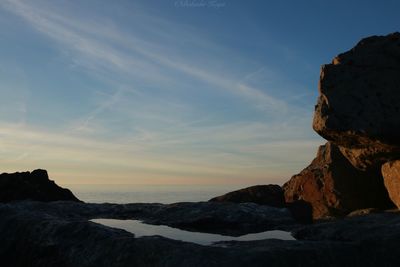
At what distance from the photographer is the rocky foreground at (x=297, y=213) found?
255 inches

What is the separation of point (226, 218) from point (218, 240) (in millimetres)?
2137

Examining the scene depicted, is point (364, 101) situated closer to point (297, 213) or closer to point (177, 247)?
point (297, 213)

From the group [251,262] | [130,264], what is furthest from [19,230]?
[251,262]

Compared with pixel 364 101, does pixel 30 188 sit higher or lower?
lower

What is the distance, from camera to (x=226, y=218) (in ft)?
33.1

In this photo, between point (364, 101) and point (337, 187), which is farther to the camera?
point (337, 187)

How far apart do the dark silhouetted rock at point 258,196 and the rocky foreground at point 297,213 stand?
1.6 inches

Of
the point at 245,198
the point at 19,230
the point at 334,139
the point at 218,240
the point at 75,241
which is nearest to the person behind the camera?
the point at 75,241

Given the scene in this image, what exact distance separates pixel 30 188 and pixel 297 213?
8.94 meters

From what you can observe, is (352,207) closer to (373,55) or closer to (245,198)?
(245,198)

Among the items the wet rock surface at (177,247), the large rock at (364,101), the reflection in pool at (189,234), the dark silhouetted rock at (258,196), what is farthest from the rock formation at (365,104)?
the reflection in pool at (189,234)

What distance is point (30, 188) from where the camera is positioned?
15477 millimetres

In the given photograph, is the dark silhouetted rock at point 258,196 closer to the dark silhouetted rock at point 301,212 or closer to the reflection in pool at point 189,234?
the dark silhouetted rock at point 301,212

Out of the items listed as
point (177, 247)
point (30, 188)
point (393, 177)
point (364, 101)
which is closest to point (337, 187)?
point (393, 177)
